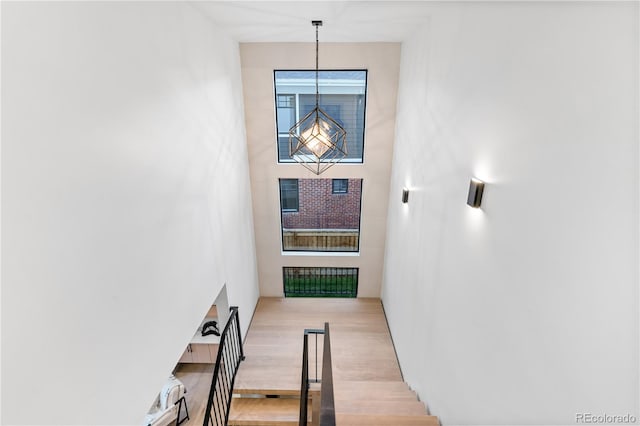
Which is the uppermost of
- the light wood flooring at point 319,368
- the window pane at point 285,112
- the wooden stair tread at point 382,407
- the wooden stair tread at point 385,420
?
the window pane at point 285,112

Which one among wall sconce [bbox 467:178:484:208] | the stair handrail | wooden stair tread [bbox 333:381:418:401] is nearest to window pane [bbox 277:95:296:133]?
wall sconce [bbox 467:178:484:208]

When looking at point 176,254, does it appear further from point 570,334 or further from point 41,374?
point 570,334

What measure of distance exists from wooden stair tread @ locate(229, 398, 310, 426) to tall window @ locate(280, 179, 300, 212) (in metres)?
2.91

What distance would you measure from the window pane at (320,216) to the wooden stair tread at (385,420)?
3453 mm

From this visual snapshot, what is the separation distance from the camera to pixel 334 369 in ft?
15.2

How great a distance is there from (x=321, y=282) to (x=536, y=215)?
5.10 m

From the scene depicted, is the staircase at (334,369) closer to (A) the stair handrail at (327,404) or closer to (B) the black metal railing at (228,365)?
(B) the black metal railing at (228,365)

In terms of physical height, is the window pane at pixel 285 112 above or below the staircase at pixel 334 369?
above

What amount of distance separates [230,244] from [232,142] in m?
1.35

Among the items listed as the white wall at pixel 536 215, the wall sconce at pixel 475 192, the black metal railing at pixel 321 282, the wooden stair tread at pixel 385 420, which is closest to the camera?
the white wall at pixel 536 215

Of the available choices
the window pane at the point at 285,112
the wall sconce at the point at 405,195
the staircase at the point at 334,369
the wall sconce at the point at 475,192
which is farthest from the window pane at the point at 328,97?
the wall sconce at the point at 475,192

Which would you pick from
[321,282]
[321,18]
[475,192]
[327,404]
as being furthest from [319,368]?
[321,18]

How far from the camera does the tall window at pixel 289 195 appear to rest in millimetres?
5574

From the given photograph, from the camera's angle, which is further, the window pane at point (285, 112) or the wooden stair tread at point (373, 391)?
the window pane at point (285, 112)
